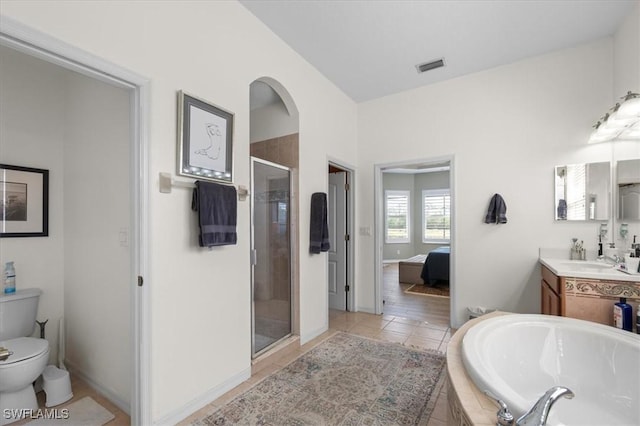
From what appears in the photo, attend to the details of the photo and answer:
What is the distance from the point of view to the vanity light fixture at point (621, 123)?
2.22 meters

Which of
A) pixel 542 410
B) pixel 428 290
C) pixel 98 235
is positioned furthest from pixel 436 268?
pixel 98 235

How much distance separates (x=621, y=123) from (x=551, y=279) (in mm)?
1431

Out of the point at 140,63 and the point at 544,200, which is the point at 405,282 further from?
the point at 140,63

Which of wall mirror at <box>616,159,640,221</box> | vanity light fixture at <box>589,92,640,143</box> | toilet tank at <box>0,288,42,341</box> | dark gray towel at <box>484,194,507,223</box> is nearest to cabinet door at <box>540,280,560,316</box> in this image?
dark gray towel at <box>484,194,507,223</box>

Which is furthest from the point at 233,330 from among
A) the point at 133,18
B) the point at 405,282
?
the point at 405,282

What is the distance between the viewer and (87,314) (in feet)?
7.62

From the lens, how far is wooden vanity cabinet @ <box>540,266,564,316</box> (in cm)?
235

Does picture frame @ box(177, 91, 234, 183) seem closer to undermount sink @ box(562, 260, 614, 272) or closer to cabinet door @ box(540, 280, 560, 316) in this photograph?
cabinet door @ box(540, 280, 560, 316)

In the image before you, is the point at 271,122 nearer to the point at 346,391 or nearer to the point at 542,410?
the point at 346,391

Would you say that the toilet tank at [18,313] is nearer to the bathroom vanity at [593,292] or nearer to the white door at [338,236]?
the white door at [338,236]

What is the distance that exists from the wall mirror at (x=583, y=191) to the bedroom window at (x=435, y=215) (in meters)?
5.30

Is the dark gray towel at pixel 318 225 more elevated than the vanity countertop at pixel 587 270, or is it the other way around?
the dark gray towel at pixel 318 225

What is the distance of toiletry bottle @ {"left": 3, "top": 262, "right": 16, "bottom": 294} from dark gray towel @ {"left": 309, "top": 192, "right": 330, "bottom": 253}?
2.42m

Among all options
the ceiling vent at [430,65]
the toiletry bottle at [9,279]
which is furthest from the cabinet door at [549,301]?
the toiletry bottle at [9,279]
